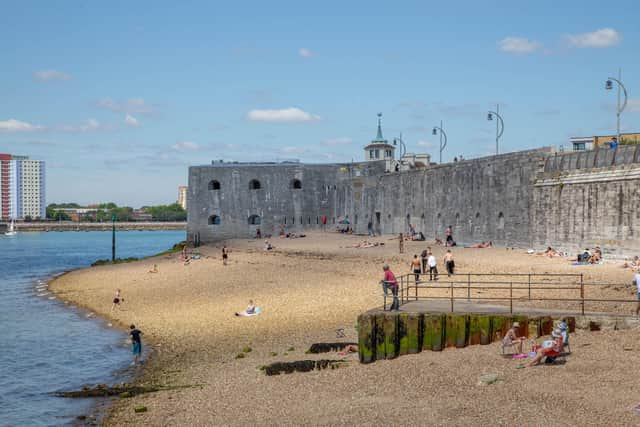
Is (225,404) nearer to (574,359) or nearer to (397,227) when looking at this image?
(574,359)

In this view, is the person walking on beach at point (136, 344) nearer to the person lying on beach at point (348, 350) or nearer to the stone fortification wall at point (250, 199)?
the person lying on beach at point (348, 350)

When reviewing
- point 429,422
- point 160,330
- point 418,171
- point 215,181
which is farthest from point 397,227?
point 429,422

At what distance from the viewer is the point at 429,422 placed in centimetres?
1359

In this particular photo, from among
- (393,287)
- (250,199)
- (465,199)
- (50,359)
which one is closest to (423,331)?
(393,287)

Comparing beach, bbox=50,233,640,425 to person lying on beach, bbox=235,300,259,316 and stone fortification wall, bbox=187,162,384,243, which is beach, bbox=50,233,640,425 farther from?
stone fortification wall, bbox=187,162,384,243

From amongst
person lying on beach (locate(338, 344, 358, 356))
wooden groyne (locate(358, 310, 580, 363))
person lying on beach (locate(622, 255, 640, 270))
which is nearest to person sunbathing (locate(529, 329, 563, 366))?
wooden groyne (locate(358, 310, 580, 363))

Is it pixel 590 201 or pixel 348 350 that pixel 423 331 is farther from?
pixel 590 201

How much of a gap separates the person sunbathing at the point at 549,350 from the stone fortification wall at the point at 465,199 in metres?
22.1

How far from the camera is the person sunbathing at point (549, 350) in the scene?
51.9 ft

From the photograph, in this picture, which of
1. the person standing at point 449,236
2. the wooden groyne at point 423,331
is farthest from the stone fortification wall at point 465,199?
the wooden groyne at point 423,331

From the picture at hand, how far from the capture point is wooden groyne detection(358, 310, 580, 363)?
18.3 m

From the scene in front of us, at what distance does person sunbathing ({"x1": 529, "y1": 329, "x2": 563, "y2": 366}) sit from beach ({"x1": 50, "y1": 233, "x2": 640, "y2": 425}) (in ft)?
1.03

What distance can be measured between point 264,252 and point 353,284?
65.2ft

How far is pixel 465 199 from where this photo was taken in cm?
4488
